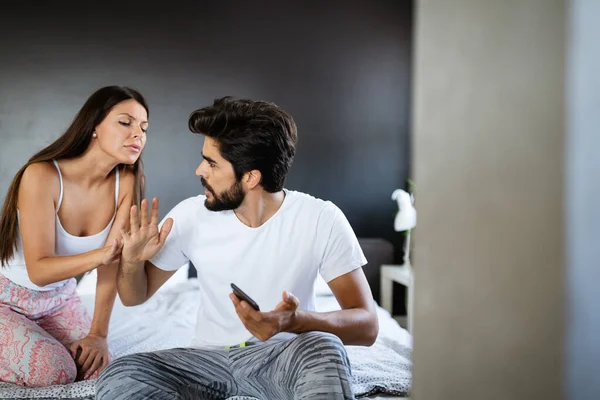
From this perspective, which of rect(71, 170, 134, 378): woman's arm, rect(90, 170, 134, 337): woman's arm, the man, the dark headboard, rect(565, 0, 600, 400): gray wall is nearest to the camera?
rect(565, 0, 600, 400): gray wall

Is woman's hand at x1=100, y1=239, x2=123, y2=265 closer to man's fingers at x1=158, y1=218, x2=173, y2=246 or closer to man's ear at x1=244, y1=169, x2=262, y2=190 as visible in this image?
man's fingers at x1=158, y1=218, x2=173, y2=246

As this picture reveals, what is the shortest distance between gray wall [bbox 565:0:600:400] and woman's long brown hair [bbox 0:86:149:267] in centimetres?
169

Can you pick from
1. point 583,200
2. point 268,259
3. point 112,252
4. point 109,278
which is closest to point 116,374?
point 112,252

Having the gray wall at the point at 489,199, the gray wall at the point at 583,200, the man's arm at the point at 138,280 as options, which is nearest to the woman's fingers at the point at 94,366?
the man's arm at the point at 138,280

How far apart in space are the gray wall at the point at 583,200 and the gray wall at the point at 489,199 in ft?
0.04

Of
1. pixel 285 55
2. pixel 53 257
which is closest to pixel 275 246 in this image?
pixel 53 257

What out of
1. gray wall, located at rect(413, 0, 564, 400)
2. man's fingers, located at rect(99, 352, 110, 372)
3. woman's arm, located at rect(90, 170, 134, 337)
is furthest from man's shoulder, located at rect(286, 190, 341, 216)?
gray wall, located at rect(413, 0, 564, 400)

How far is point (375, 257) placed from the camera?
3.76 m

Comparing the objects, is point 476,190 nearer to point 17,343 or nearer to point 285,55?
point 17,343

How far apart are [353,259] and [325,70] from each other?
2493mm

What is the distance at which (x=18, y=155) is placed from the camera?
3.73m

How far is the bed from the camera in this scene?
1675 mm

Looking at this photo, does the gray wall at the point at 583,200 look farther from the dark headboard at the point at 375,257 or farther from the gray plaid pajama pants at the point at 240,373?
the dark headboard at the point at 375,257

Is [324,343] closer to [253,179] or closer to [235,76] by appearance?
[253,179]
